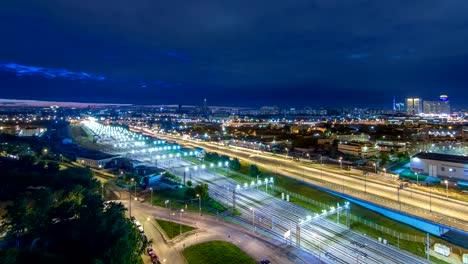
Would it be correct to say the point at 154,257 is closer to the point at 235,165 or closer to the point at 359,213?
the point at 359,213

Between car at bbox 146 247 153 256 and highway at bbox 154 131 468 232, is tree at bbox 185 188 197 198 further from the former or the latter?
highway at bbox 154 131 468 232

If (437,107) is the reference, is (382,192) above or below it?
below

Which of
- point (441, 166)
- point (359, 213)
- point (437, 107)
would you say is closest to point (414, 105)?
point (437, 107)

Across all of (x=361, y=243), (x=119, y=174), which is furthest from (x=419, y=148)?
(x=119, y=174)

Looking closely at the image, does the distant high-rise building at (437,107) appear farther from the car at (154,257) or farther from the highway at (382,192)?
the car at (154,257)

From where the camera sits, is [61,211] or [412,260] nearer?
[412,260]

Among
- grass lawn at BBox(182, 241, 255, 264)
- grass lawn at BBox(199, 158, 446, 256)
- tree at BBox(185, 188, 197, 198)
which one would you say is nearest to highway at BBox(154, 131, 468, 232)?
grass lawn at BBox(199, 158, 446, 256)

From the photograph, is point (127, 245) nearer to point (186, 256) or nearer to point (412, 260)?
point (186, 256)
